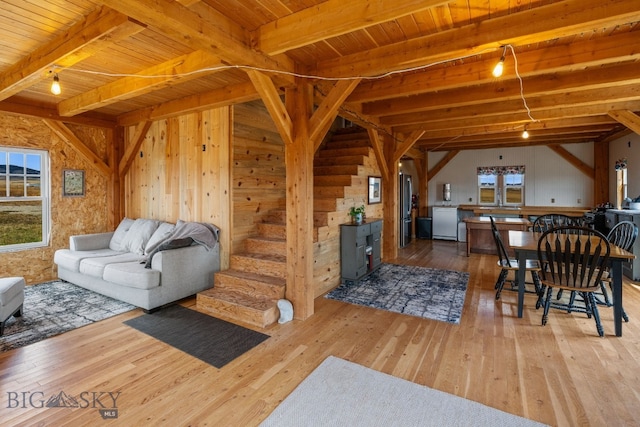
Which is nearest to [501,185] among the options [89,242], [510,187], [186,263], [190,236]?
[510,187]

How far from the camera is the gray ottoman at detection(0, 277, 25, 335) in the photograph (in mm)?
2914

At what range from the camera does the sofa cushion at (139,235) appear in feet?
15.1

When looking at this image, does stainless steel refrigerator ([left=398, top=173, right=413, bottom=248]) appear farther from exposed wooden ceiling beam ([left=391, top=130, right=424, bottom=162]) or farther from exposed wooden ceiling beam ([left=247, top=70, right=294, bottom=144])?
exposed wooden ceiling beam ([left=247, top=70, right=294, bottom=144])

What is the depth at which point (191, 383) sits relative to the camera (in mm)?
2248

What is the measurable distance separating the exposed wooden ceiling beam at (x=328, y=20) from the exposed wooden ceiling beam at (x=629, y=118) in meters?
4.88

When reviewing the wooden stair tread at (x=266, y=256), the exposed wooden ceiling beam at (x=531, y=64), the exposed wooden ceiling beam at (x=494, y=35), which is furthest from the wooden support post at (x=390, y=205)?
the exposed wooden ceiling beam at (x=494, y=35)

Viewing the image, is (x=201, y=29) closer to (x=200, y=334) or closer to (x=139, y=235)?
(x=200, y=334)

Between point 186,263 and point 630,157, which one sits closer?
point 186,263

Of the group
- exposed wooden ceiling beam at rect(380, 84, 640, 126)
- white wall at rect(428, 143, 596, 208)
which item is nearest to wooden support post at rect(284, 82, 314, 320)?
exposed wooden ceiling beam at rect(380, 84, 640, 126)

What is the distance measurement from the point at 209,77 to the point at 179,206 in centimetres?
209

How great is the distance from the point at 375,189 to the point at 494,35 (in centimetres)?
358

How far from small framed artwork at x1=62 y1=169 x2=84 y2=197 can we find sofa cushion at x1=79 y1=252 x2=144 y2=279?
5.52 ft

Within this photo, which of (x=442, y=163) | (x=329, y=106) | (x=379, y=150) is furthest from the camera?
(x=442, y=163)

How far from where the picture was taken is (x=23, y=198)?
4.68 meters
